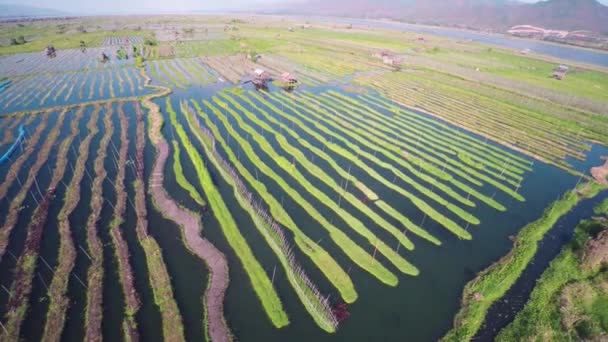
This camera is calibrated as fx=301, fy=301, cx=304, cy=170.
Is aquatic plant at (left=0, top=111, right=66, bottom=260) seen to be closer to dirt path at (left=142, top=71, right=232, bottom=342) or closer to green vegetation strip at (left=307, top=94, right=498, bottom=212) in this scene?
dirt path at (left=142, top=71, right=232, bottom=342)

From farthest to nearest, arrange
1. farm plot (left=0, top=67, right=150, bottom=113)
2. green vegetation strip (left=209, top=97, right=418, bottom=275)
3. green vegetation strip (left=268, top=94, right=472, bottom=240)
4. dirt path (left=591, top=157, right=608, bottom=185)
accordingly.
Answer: farm plot (left=0, top=67, right=150, bottom=113) < dirt path (left=591, top=157, right=608, bottom=185) < green vegetation strip (left=268, top=94, right=472, bottom=240) < green vegetation strip (left=209, top=97, right=418, bottom=275)

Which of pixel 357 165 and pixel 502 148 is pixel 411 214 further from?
pixel 502 148

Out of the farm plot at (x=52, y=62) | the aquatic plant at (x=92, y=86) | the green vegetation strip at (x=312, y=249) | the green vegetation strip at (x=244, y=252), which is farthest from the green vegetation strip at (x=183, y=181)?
the farm plot at (x=52, y=62)

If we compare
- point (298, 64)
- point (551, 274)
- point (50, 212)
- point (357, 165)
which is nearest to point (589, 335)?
point (551, 274)

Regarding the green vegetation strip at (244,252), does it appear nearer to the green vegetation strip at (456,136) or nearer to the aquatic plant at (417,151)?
the aquatic plant at (417,151)

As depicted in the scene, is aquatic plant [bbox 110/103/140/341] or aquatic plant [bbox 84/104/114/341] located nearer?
aquatic plant [bbox 84/104/114/341]

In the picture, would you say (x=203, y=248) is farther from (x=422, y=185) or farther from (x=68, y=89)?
(x=68, y=89)

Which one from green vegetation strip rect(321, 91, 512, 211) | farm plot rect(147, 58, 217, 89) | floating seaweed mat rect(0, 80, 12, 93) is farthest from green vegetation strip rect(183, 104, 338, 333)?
floating seaweed mat rect(0, 80, 12, 93)
